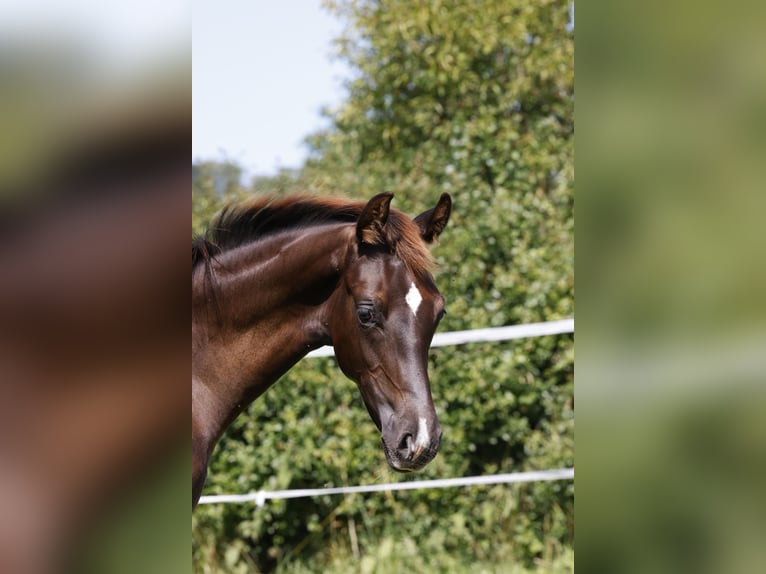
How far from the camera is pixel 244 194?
488cm

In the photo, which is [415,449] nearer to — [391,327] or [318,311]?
[391,327]

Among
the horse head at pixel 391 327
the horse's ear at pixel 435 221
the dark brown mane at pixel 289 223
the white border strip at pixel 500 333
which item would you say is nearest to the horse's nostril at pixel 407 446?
the horse head at pixel 391 327

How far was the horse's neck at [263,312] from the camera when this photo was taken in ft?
7.78

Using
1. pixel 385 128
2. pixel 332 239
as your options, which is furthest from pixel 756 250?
pixel 385 128

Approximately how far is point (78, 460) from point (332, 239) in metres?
2.02

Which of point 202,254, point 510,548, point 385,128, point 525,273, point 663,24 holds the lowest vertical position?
point 510,548

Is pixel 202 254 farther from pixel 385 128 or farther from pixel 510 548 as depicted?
pixel 385 128

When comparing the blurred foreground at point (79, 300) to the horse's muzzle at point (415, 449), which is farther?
the horse's muzzle at point (415, 449)

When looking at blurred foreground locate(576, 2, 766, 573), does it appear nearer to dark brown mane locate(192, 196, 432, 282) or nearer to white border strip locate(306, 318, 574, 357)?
dark brown mane locate(192, 196, 432, 282)

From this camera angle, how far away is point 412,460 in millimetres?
2316

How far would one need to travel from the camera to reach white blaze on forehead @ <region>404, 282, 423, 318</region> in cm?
236

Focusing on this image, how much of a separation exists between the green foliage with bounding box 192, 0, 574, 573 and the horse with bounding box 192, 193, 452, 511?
171 centimetres

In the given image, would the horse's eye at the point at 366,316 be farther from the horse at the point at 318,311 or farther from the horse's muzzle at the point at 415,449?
the horse's muzzle at the point at 415,449

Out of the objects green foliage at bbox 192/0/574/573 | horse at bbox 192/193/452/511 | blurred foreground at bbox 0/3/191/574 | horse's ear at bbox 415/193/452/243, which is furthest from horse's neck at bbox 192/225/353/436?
blurred foreground at bbox 0/3/191/574
